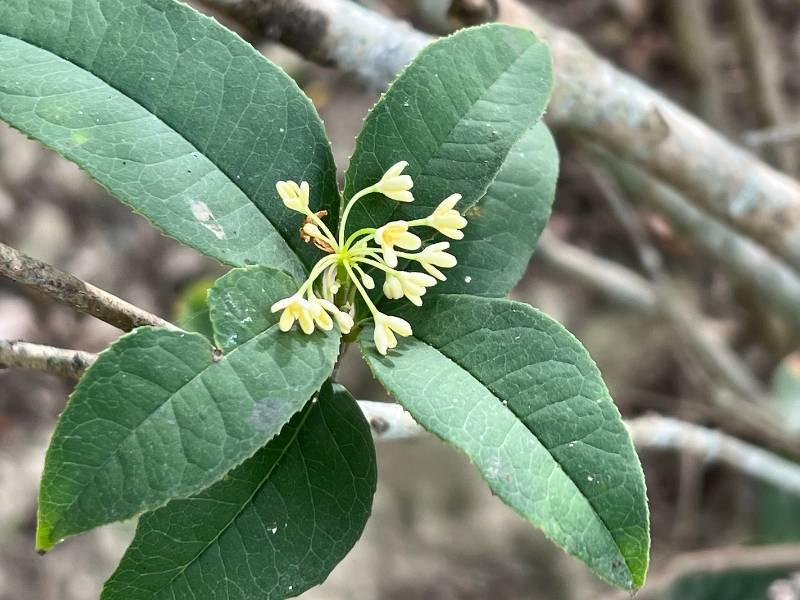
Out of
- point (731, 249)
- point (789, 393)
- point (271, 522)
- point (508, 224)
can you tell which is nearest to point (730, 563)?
point (789, 393)

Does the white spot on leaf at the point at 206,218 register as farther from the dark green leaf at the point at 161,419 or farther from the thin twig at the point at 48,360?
the thin twig at the point at 48,360

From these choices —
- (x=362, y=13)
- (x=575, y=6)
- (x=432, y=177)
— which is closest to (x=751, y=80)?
(x=575, y=6)

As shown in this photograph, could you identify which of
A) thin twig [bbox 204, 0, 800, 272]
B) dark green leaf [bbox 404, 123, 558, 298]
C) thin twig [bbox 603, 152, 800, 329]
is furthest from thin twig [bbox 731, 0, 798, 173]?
dark green leaf [bbox 404, 123, 558, 298]

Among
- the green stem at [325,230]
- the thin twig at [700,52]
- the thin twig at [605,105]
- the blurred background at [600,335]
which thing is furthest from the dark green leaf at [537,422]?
the thin twig at [700,52]

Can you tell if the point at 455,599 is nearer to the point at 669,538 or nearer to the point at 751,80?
the point at 669,538

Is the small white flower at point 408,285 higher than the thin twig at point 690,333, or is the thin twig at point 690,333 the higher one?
the small white flower at point 408,285

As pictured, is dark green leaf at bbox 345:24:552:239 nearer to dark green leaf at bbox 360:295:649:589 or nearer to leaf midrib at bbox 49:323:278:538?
dark green leaf at bbox 360:295:649:589
